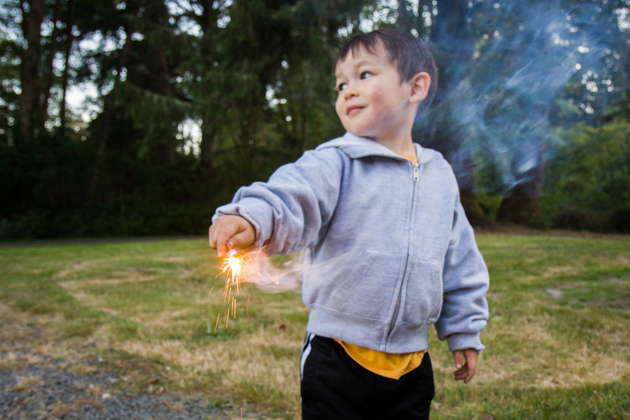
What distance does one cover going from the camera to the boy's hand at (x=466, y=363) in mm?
1736

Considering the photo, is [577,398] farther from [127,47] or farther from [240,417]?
[127,47]

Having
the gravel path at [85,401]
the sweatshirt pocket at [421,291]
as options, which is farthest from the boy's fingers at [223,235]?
the gravel path at [85,401]

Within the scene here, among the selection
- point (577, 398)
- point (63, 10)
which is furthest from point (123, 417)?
point (63, 10)

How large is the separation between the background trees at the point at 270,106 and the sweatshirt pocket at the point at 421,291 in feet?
2.20

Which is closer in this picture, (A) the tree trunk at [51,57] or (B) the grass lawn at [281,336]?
(B) the grass lawn at [281,336]

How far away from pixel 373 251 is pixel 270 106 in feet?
40.3

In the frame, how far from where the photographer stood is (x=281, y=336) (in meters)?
3.48

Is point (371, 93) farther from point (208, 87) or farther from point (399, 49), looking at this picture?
point (208, 87)

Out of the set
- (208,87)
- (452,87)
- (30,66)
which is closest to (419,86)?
(452,87)

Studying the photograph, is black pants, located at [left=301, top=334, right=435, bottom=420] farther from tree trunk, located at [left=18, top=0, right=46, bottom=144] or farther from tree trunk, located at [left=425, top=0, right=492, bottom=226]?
tree trunk, located at [left=18, top=0, right=46, bottom=144]

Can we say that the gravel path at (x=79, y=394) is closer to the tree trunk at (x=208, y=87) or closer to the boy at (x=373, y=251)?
the boy at (x=373, y=251)

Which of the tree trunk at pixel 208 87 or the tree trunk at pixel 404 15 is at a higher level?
the tree trunk at pixel 208 87

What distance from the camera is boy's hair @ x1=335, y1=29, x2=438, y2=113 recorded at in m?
1.61

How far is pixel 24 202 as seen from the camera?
45.7ft
